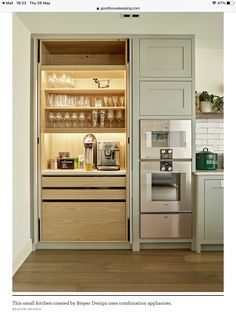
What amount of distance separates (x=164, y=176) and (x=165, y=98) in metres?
0.79

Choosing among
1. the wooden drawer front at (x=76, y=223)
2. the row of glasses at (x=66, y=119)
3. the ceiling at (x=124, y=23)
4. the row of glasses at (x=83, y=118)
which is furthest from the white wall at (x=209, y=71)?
the wooden drawer front at (x=76, y=223)

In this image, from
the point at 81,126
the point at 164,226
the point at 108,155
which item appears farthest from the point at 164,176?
the point at 81,126

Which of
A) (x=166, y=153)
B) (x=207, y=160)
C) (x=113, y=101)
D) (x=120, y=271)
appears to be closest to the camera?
(x=120, y=271)

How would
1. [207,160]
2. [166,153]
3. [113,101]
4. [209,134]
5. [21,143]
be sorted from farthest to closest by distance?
[209,134] → [113,101] → [207,160] → [166,153] → [21,143]

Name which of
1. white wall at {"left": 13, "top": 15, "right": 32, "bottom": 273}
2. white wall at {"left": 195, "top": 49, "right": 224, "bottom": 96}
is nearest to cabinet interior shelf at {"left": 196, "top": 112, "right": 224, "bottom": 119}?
white wall at {"left": 195, "top": 49, "right": 224, "bottom": 96}

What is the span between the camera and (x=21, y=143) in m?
3.27

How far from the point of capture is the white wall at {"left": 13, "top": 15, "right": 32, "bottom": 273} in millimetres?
3031

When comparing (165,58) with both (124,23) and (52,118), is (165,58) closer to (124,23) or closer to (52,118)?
(124,23)

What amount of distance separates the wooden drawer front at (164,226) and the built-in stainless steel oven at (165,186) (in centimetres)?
7

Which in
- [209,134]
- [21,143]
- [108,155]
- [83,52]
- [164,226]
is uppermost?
[83,52]

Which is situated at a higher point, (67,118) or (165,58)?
(165,58)

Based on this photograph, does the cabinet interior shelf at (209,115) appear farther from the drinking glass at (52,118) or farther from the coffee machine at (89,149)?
the drinking glass at (52,118)

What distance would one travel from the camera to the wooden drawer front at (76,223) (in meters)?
3.69
